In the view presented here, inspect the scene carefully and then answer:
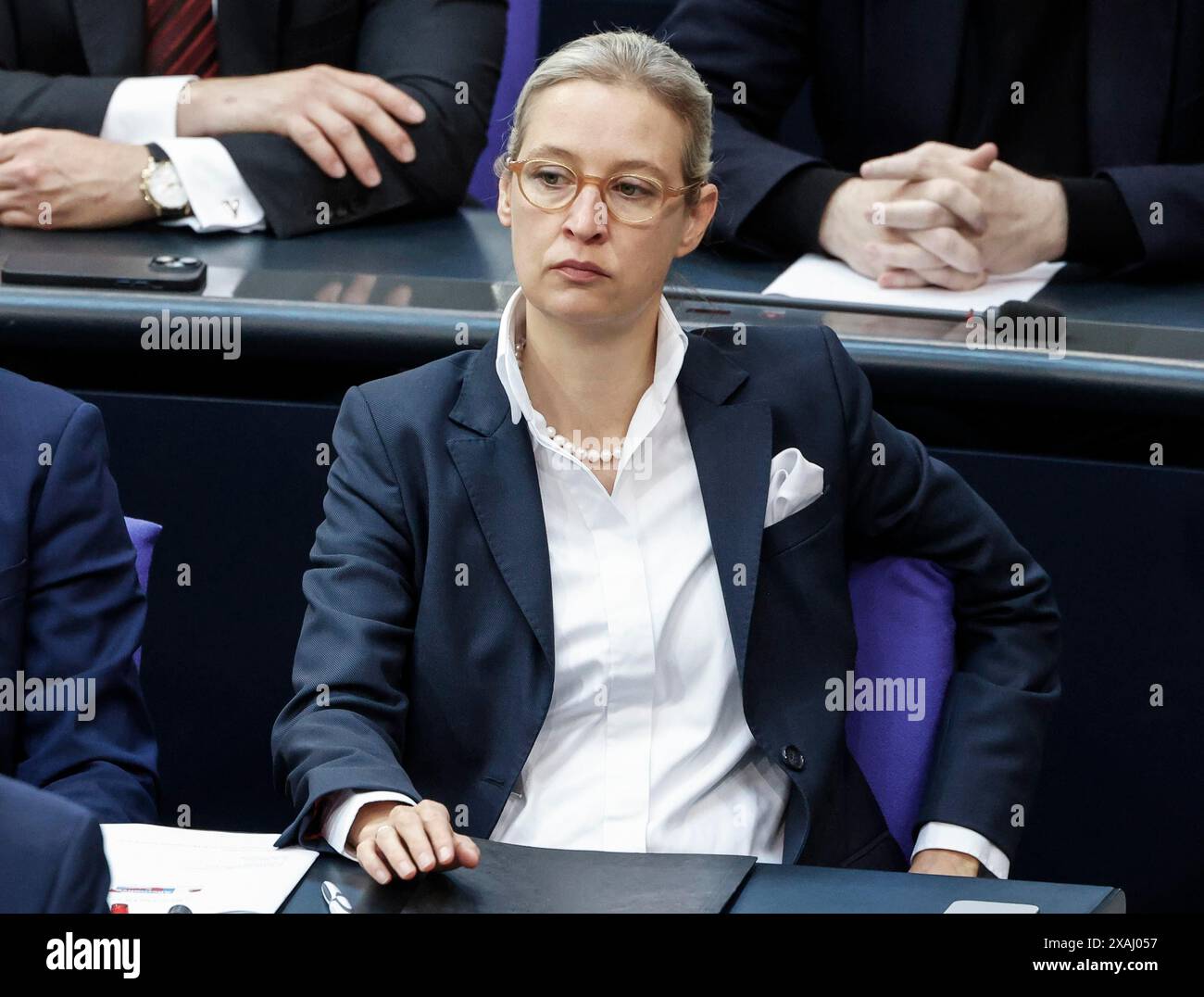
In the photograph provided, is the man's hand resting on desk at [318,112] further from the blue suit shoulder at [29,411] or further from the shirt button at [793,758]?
the shirt button at [793,758]

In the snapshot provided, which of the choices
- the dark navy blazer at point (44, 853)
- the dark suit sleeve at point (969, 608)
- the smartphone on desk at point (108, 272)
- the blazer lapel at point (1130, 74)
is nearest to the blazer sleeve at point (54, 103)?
the smartphone on desk at point (108, 272)

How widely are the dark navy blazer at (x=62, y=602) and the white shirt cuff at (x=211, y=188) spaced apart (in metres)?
0.78

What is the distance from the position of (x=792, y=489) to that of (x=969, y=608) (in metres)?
0.23

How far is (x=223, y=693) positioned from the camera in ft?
7.80

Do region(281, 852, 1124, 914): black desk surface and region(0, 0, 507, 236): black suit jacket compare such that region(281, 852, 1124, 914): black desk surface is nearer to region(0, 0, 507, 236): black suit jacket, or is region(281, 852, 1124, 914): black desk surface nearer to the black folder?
the black folder

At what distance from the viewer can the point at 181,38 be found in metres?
2.74

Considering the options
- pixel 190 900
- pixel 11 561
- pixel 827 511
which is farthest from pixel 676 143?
pixel 190 900

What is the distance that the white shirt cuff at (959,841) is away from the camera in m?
1.77

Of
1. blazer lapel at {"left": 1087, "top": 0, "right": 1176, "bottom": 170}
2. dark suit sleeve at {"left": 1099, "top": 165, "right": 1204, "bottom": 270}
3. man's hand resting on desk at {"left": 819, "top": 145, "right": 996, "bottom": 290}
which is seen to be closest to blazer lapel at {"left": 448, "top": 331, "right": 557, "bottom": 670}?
man's hand resting on desk at {"left": 819, "top": 145, "right": 996, "bottom": 290}

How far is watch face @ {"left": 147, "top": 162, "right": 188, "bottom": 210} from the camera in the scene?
8.05ft

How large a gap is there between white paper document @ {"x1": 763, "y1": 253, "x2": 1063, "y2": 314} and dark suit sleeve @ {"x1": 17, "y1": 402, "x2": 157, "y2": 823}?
93 centimetres

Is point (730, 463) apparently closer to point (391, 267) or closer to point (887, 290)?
point (887, 290)

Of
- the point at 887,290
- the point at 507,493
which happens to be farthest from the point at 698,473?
the point at 887,290
